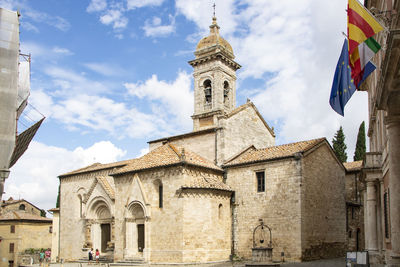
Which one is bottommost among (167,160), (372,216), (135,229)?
(135,229)

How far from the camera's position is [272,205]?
85.6 ft

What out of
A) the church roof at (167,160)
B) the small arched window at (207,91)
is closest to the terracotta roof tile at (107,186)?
the church roof at (167,160)

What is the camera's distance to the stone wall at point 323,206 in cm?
2528

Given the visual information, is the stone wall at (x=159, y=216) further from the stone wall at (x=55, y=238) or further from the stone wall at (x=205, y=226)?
the stone wall at (x=55, y=238)

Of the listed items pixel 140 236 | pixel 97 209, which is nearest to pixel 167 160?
pixel 140 236

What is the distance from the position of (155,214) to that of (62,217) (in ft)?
47.9

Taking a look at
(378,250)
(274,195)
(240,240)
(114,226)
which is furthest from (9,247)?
(378,250)

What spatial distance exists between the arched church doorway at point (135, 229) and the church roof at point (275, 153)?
6.76 m

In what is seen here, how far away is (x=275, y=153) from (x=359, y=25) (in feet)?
54.8

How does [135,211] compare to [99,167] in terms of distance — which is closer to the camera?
[135,211]

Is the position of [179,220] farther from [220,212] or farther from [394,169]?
[394,169]

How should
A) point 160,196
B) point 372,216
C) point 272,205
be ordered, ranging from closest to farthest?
point 372,216, point 272,205, point 160,196

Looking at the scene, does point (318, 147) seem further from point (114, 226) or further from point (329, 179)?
point (114, 226)

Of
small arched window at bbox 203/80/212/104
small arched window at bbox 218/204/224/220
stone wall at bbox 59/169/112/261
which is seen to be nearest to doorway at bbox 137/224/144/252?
small arched window at bbox 218/204/224/220
